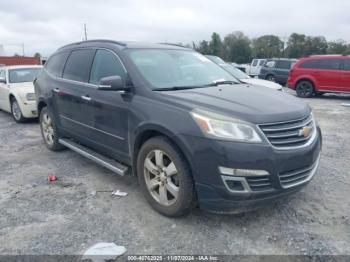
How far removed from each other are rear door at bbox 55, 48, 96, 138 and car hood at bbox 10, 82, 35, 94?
11.3ft

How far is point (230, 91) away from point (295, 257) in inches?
70.6

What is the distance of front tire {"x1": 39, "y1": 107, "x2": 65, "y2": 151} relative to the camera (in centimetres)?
560

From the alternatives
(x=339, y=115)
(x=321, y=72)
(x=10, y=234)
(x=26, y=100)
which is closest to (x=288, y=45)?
(x=321, y=72)

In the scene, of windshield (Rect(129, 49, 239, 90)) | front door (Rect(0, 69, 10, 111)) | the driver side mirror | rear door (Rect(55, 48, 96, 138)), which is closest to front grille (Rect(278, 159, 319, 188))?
windshield (Rect(129, 49, 239, 90))

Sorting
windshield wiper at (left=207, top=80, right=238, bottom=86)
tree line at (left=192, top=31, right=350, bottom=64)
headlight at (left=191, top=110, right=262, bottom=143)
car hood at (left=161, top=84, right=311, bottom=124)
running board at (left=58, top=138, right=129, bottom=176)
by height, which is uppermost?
tree line at (left=192, top=31, right=350, bottom=64)

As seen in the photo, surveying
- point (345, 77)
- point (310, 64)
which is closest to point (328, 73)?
point (345, 77)

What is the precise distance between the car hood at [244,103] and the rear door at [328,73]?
36.4ft

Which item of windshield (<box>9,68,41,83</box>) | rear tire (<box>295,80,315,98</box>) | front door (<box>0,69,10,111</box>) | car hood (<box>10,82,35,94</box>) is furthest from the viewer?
rear tire (<box>295,80,315,98</box>)

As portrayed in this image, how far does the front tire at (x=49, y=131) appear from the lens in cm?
560

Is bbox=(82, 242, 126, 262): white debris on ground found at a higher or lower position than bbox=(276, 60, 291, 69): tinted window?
lower

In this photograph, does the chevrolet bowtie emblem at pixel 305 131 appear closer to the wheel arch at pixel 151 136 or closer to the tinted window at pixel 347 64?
the wheel arch at pixel 151 136

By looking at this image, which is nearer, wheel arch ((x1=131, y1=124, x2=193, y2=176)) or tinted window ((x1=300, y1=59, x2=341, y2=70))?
wheel arch ((x1=131, y1=124, x2=193, y2=176))

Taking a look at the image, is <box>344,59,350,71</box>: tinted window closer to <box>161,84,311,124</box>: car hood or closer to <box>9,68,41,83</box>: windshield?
<box>161,84,311,124</box>: car hood

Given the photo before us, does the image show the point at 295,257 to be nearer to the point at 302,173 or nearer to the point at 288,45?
the point at 302,173
